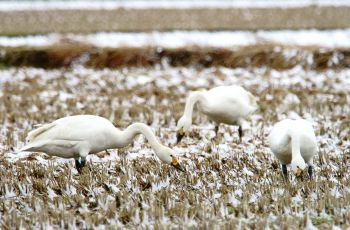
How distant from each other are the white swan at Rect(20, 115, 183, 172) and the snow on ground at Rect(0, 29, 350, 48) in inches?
419

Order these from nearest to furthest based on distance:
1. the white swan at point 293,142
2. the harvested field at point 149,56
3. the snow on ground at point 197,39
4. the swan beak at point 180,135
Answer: the white swan at point 293,142, the swan beak at point 180,135, the harvested field at point 149,56, the snow on ground at point 197,39

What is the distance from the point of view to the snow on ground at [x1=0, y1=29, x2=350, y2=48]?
59.4 feet

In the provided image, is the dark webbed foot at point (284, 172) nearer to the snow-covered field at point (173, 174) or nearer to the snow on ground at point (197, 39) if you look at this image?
the snow-covered field at point (173, 174)

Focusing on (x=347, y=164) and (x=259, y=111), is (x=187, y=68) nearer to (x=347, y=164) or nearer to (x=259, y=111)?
(x=259, y=111)

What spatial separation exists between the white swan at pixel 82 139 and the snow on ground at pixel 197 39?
10.7 m

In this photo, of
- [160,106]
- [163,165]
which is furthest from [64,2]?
[163,165]

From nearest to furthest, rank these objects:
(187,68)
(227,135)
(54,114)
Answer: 1. (227,135)
2. (54,114)
3. (187,68)

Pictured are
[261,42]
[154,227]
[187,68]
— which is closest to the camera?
[154,227]

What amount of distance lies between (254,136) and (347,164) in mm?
1925

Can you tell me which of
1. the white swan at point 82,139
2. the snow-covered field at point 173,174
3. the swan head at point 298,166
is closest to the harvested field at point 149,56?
the snow-covered field at point 173,174

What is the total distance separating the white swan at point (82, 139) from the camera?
6.97m

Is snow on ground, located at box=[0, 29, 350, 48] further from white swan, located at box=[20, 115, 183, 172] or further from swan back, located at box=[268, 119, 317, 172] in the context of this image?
white swan, located at box=[20, 115, 183, 172]

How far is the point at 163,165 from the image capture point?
7312 mm

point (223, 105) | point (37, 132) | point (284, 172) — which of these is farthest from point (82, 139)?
point (223, 105)
